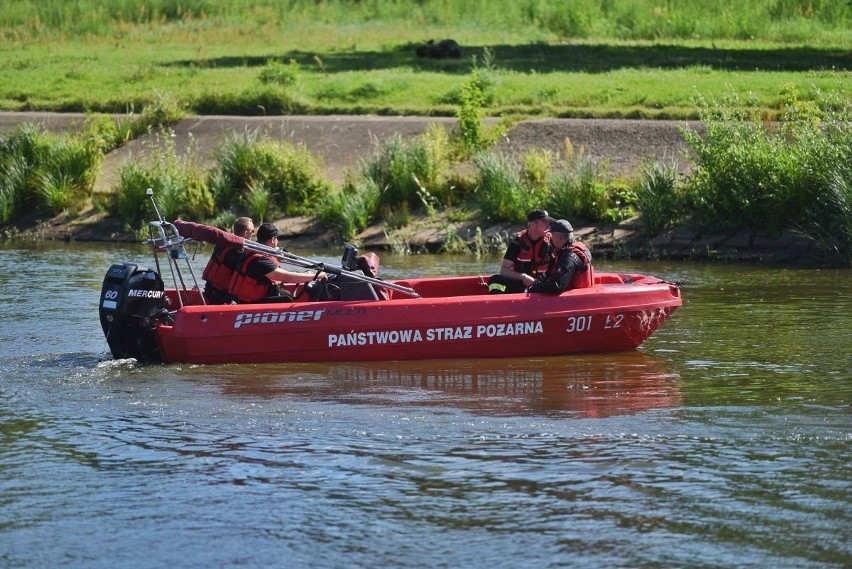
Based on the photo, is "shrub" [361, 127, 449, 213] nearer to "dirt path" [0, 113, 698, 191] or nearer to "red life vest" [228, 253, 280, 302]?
"dirt path" [0, 113, 698, 191]

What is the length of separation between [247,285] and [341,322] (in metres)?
1.01

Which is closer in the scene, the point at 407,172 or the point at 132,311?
the point at 132,311

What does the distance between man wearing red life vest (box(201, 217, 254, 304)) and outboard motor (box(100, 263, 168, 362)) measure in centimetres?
54

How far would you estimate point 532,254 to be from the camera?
44.6 feet

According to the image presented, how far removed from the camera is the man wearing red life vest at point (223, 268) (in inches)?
517

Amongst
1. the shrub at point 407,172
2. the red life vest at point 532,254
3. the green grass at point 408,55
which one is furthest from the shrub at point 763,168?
the red life vest at point 532,254

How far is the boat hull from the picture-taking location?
12727 millimetres

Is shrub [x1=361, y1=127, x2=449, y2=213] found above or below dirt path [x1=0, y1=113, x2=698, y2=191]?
below

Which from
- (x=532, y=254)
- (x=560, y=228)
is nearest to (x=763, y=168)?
(x=532, y=254)

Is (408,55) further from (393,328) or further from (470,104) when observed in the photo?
(393,328)

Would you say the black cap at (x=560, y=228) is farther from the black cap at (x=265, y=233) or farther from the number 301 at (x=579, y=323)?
the black cap at (x=265, y=233)

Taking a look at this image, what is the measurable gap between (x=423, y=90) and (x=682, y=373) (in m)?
15.1

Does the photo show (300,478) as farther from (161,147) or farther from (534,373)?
(161,147)

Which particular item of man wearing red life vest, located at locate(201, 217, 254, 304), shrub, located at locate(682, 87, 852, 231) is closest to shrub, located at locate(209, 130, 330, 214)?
shrub, located at locate(682, 87, 852, 231)
